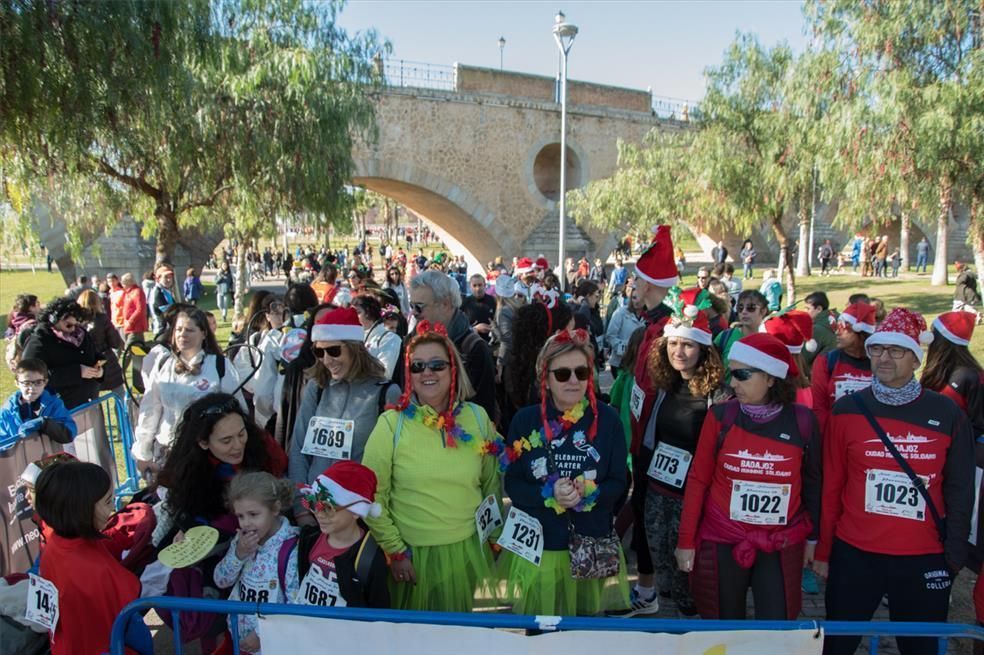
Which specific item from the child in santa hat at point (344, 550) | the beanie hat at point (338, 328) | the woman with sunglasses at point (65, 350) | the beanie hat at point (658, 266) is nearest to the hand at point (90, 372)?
the woman with sunglasses at point (65, 350)

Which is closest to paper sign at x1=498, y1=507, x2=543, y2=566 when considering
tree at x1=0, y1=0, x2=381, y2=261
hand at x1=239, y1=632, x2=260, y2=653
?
hand at x1=239, y1=632, x2=260, y2=653

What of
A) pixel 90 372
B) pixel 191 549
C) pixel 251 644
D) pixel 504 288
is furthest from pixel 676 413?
pixel 90 372

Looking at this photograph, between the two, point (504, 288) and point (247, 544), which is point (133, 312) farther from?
point (247, 544)

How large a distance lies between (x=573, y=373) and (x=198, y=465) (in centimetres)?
187

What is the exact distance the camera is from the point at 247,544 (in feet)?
9.33

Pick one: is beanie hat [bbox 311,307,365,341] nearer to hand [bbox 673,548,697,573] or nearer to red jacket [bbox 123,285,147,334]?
hand [bbox 673,548,697,573]

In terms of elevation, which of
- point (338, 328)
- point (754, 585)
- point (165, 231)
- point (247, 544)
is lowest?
point (754, 585)

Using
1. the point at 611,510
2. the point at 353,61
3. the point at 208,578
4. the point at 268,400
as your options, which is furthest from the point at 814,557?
the point at 353,61

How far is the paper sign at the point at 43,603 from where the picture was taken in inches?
104

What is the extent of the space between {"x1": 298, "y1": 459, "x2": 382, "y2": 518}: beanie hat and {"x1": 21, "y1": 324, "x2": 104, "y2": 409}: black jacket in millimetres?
4661

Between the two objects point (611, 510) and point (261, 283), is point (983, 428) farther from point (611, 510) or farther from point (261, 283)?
point (261, 283)

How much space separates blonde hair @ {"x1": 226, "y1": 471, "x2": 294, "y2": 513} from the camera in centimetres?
286

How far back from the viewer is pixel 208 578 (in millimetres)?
3105

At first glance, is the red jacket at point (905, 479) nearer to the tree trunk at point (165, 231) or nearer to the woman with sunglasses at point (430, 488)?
the woman with sunglasses at point (430, 488)
